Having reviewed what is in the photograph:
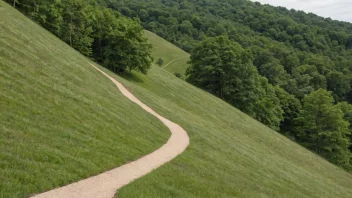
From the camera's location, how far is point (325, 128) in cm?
6212

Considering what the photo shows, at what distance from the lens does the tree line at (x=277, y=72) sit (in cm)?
6284

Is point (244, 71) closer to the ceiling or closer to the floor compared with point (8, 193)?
closer to the ceiling

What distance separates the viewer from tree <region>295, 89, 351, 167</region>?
2330 inches

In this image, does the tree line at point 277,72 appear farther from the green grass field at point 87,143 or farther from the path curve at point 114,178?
the path curve at point 114,178

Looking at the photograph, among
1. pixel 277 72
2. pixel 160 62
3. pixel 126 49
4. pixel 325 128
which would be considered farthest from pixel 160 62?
pixel 126 49

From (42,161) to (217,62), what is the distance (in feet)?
186

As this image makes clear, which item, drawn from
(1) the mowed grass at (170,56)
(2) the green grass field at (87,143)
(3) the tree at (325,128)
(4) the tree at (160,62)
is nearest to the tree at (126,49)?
(2) the green grass field at (87,143)

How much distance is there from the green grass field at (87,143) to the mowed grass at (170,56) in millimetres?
69867

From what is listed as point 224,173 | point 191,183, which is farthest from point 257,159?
point 191,183

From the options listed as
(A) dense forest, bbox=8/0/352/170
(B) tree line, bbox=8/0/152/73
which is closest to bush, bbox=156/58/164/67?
(A) dense forest, bbox=8/0/352/170

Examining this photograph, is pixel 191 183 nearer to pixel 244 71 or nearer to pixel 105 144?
pixel 105 144

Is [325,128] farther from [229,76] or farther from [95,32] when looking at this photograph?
[95,32]

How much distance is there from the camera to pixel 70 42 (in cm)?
4819

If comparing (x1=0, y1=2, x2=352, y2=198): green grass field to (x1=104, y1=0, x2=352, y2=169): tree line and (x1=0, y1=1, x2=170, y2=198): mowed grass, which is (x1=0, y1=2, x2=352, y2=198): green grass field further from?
(x1=104, y1=0, x2=352, y2=169): tree line
